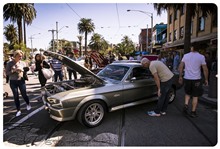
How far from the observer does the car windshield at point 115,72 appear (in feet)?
13.9

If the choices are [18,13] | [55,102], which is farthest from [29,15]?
[55,102]

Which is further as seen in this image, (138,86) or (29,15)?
(29,15)

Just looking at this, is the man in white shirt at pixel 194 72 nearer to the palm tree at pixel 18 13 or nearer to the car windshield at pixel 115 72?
the car windshield at pixel 115 72

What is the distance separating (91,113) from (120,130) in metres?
0.73

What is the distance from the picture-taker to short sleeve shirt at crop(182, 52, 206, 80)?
3.82 meters

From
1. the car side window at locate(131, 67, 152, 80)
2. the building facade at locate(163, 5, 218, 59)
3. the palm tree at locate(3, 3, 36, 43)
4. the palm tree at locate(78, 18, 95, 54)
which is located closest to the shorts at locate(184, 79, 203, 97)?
the car side window at locate(131, 67, 152, 80)

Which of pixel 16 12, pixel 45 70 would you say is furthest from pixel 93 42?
pixel 45 70

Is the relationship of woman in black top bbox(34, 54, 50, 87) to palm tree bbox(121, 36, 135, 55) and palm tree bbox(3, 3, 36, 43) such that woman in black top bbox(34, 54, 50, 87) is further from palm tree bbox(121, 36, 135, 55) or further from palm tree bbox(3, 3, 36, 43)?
palm tree bbox(121, 36, 135, 55)

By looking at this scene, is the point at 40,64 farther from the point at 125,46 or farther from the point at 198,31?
the point at 125,46

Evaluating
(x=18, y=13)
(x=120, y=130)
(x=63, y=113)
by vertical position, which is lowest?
(x=120, y=130)

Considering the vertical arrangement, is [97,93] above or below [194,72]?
below

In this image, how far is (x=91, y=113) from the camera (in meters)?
3.52

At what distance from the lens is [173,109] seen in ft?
15.1

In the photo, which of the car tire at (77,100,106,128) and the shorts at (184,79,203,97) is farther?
the shorts at (184,79,203,97)
